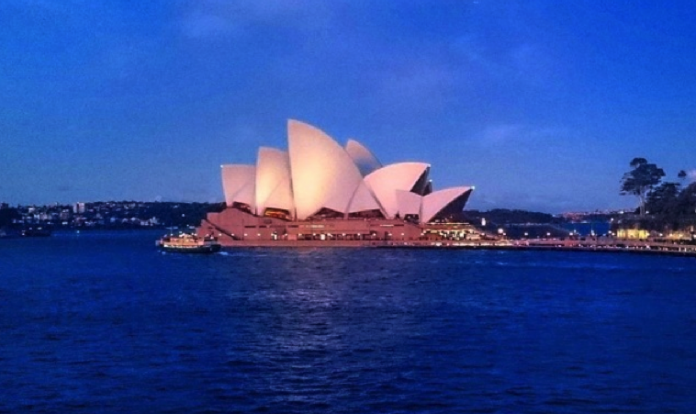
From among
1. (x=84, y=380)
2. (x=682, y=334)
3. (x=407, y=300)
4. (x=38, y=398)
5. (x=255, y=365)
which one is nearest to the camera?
(x=38, y=398)

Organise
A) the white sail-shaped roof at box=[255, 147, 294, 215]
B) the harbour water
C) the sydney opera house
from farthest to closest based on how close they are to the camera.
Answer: the sydney opera house → the white sail-shaped roof at box=[255, 147, 294, 215] → the harbour water

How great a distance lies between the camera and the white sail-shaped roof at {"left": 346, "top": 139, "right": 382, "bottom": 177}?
211 ft

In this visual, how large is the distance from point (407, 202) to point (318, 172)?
27.5ft

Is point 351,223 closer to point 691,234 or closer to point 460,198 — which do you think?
point 460,198

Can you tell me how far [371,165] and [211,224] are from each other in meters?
13.0

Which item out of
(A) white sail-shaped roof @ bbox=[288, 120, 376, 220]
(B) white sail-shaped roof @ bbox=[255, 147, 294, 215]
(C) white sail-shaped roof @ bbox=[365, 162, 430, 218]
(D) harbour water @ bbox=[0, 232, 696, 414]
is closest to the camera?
(D) harbour water @ bbox=[0, 232, 696, 414]

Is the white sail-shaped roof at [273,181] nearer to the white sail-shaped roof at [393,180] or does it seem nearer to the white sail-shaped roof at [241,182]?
the white sail-shaped roof at [241,182]

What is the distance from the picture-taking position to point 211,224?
222 ft

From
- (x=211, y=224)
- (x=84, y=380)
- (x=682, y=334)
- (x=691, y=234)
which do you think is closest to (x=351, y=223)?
(x=211, y=224)

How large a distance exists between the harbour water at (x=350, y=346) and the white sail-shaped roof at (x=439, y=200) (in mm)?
30867

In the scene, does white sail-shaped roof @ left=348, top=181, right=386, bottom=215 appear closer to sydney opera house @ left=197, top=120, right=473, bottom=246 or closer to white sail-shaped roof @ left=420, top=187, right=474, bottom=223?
sydney opera house @ left=197, top=120, right=473, bottom=246

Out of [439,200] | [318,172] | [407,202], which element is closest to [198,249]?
[318,172]

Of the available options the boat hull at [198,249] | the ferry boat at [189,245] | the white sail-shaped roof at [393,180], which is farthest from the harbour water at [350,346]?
the white sail-shaped roof at [393,180]

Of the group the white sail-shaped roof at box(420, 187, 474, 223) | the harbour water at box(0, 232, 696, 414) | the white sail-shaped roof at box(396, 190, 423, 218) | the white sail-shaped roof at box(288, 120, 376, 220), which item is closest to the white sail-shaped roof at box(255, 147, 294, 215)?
the white sail-shaped roof at box(288, 120, 376, 220)
